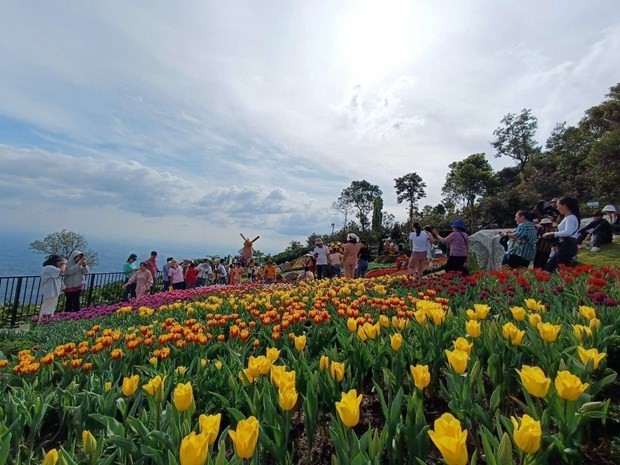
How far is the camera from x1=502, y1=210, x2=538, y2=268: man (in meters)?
7.11

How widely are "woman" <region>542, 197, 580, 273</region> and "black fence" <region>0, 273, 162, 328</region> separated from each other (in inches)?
407

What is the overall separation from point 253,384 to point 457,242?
6676mm

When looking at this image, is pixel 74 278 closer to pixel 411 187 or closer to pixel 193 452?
pixel 193 452

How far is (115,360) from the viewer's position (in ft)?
9.02

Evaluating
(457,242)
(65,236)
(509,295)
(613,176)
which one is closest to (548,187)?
(613,176)

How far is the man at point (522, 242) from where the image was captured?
280 inches

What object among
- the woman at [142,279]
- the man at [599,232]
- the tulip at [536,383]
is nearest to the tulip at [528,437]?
the tulip at [536,383]

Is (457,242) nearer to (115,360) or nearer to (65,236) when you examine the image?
(115,360)

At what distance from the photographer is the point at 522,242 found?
23.8 feet

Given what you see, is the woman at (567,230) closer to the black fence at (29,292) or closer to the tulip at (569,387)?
the tulip at (569,387)

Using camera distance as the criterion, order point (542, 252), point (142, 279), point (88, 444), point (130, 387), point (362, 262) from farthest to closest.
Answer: point (362, 262)
point (142, 279)
point (542, 252)
point (130, 387)
point (88, 444)

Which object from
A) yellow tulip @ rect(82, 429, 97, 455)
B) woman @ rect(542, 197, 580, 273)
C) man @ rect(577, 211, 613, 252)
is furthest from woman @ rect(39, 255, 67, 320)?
man @ rect(577, 211, 613, 252)

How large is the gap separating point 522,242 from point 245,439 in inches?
290

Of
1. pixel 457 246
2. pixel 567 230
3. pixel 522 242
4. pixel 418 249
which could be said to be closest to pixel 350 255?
pixel 418 249
